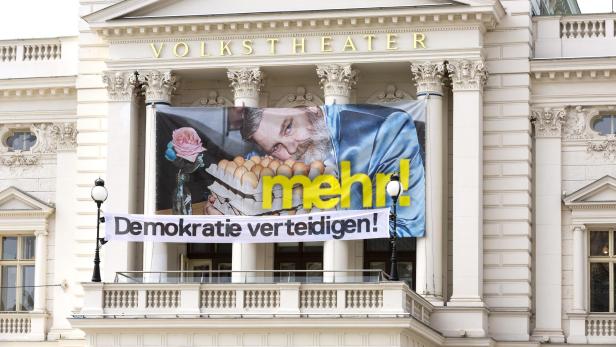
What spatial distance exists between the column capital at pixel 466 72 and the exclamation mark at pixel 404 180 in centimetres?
259

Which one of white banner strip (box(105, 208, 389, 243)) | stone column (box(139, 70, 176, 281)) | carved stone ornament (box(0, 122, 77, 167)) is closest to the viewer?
white banner strip (box(105, 208, 389, 243))

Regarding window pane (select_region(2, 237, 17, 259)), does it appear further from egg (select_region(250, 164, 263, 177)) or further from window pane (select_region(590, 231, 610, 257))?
window pane (select_region(590, 231, 610, 257))

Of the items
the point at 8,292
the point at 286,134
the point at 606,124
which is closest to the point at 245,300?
the point at 286,134

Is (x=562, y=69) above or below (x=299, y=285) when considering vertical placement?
above

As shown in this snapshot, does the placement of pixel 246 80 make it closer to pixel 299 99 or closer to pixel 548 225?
pixel 299 99

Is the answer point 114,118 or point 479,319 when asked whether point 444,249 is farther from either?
point 114,118

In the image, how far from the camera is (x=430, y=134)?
183ft

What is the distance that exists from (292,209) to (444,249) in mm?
4267

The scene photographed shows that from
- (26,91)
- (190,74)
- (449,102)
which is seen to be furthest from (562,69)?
(26,91)

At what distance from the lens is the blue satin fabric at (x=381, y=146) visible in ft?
182

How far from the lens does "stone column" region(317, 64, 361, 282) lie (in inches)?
2194

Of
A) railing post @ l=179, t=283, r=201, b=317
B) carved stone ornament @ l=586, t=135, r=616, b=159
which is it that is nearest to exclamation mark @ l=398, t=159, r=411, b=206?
carved stone ornament @ l=586, t=135, r=616, b=159

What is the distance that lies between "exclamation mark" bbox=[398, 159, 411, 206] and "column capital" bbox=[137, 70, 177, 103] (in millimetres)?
6907

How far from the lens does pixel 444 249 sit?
56406 millimetres
